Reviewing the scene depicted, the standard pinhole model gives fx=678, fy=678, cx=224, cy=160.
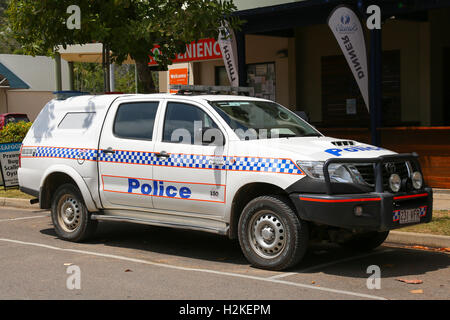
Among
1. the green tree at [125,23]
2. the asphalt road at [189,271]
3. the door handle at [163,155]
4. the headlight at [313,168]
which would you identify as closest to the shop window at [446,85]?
the green tree at [125,23]

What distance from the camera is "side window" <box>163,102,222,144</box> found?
7.99 metres

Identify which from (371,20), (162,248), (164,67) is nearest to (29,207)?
(164,67)

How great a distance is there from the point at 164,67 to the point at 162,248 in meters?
5.40

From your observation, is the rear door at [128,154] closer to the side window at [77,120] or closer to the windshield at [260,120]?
the side window at [77,120]

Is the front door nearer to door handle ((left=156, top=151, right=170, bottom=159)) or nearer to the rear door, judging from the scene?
door handle ((left=156, top=151, right=170, bottom=159))

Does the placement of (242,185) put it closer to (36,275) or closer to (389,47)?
(36,275)

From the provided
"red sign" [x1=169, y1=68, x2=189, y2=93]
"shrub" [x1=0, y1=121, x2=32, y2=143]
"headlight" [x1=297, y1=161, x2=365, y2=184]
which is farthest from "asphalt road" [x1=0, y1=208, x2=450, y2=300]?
"red sign" [x1=169, y1=68, x2=189, y2=93]

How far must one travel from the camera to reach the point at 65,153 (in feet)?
30.5

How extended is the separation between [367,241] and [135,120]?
329 centimetres

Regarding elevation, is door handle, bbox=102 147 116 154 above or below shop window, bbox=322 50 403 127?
below

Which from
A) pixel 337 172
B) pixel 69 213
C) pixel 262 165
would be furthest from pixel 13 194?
pixel 337 172

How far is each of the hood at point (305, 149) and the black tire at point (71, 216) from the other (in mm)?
2754

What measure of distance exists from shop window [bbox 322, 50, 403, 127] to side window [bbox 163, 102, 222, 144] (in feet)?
29.7

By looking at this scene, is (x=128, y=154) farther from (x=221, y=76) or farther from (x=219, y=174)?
(x=221, y=76)
